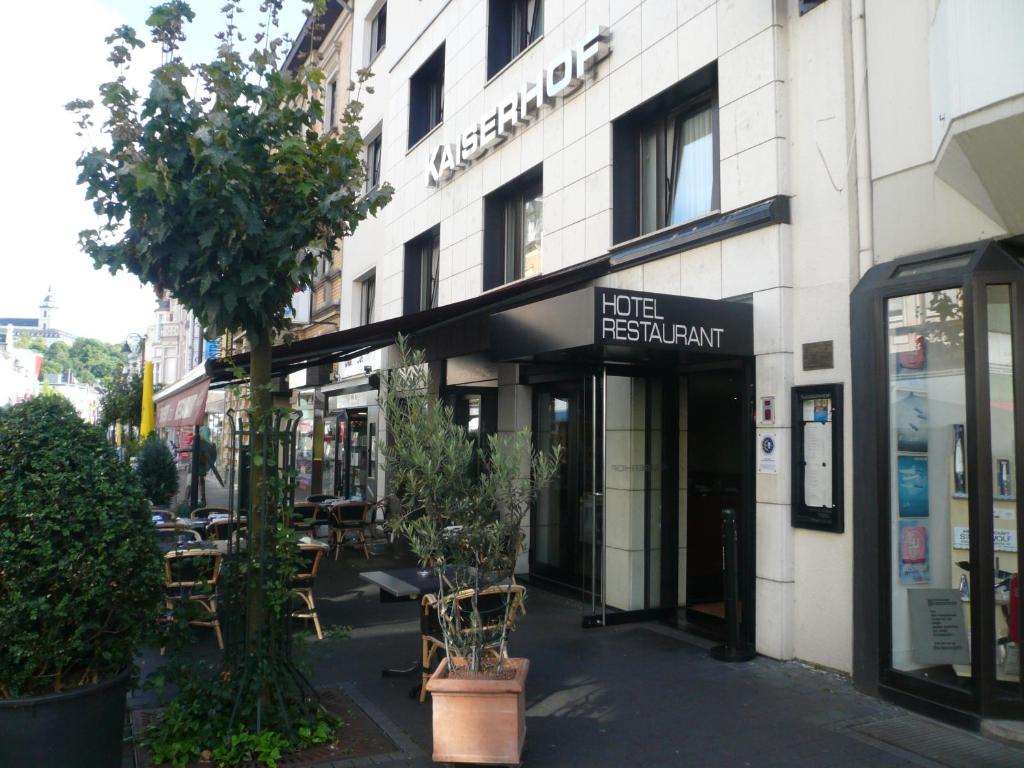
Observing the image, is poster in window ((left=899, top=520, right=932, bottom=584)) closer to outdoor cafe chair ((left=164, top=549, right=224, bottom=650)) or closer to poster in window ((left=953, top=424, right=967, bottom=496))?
poster in window ((left=953, top=424, right=967, bottom=496))

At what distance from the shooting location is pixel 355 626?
800cm

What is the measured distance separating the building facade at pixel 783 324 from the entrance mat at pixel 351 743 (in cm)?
295

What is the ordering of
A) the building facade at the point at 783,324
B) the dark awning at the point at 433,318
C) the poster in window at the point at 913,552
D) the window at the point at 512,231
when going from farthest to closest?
the window at the point at 512,231 < the dark awning at the point at 433,318 < the poster in window at the point at 913,552 < the building facade at the point at 783,324

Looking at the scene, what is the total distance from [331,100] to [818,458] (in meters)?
18.3

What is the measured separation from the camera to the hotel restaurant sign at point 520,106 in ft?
29.7

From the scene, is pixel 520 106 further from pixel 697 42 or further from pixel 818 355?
pixel 818 355

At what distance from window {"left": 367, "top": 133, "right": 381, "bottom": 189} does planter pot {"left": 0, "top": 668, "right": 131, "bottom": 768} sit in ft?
47.9

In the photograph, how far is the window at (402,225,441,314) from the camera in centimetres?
1441

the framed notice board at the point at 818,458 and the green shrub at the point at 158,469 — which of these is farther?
the green shrub at the point at 158,469

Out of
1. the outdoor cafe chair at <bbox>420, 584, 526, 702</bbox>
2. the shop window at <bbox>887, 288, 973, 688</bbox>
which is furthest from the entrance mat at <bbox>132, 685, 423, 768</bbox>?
the shop window at <bbox>887, 288, 973, 688</bbox>

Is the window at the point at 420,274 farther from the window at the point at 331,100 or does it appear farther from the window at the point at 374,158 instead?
the window at the point at 331,100

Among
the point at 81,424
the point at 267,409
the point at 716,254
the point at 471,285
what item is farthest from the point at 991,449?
the point at 471,285

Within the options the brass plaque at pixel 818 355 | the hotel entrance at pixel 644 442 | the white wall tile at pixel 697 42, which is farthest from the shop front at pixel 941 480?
the white wall tile at pixel 697 42

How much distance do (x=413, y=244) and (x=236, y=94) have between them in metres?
9.74
